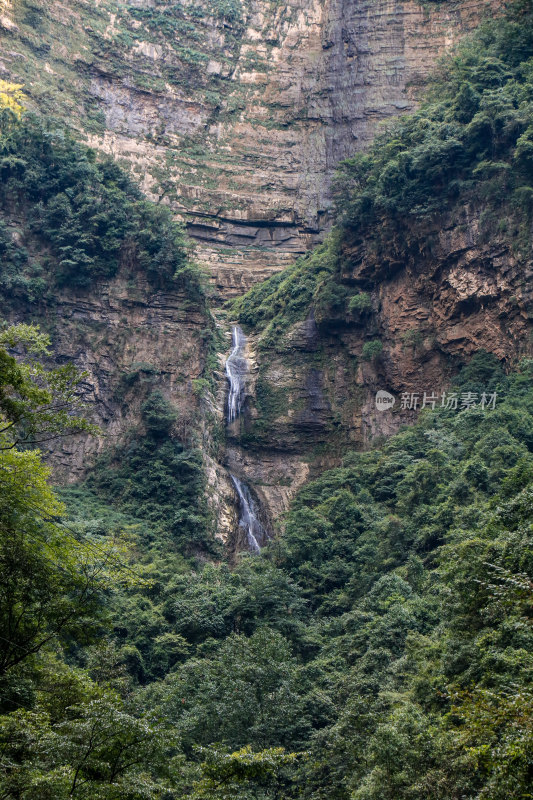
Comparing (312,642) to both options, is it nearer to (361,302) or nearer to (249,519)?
(249,519)

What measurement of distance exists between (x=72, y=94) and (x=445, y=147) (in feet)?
71.5

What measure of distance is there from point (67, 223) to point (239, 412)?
35.3 feet

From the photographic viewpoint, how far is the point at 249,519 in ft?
105

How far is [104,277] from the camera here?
111 feet

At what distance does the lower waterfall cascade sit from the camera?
31.4m

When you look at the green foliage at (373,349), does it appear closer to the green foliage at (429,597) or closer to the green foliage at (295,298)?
the green foliage at (295,298)

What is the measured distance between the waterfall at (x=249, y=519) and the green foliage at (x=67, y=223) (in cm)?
893

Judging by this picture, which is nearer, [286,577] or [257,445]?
[286,577]

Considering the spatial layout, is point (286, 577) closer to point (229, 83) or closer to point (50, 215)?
point (50, 215)

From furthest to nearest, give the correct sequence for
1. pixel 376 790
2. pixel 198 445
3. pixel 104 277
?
pixel 104 277, pixel 198 445, pixel 376 790

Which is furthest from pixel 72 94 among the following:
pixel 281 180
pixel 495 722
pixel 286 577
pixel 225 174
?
pixel 495 722

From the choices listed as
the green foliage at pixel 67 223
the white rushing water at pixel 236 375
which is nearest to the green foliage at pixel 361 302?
the white rushing water at pixel 236 375

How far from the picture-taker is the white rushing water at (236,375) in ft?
115

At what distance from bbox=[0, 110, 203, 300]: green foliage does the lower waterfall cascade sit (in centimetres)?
419
